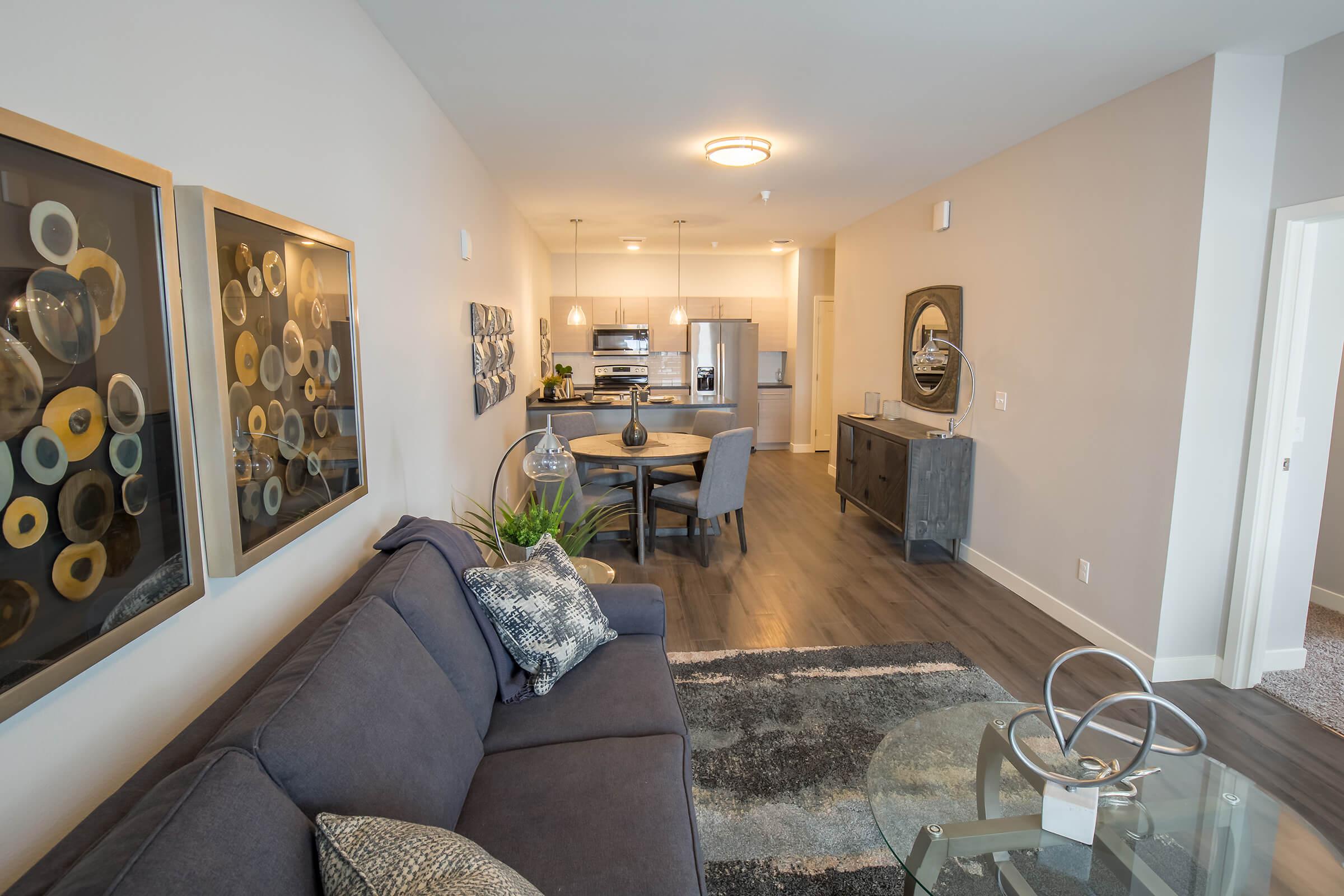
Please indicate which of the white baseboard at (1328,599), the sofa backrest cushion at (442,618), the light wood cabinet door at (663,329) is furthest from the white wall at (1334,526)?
the light wood cabinet door at (663,329)

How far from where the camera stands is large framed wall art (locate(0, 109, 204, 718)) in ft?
2.82

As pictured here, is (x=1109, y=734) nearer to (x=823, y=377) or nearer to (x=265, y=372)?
(x=265, y=372)

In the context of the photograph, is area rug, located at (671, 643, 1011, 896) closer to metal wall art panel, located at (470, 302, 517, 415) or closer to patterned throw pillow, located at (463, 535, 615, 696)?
patterned throw pillow, located at (463, 535, 615, 696)

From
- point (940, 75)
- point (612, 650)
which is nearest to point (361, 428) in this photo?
Answer: point (612, 650)

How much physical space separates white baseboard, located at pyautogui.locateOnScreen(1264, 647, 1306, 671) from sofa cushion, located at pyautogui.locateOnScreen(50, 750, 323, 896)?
3714 mm

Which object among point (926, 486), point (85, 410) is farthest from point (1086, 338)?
point (85, 410)

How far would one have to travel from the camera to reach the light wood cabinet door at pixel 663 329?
8.66 metres

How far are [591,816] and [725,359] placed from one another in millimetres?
7329

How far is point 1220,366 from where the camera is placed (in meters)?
2.75

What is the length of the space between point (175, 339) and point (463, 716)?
3.16 feet

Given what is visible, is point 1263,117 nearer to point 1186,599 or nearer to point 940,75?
point 940,75

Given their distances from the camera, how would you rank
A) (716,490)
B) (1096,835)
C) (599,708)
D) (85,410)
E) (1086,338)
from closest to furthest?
(85,410) → (1096,835) → (599,708) → (1086,338) → (716,490)

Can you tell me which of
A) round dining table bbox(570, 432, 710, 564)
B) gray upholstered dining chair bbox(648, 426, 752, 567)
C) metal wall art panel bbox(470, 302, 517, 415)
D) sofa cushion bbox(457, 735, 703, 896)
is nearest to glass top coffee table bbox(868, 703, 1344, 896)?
sofa cushion bbox(457, 735, 703, 896)

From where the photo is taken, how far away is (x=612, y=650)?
7.14 feet
